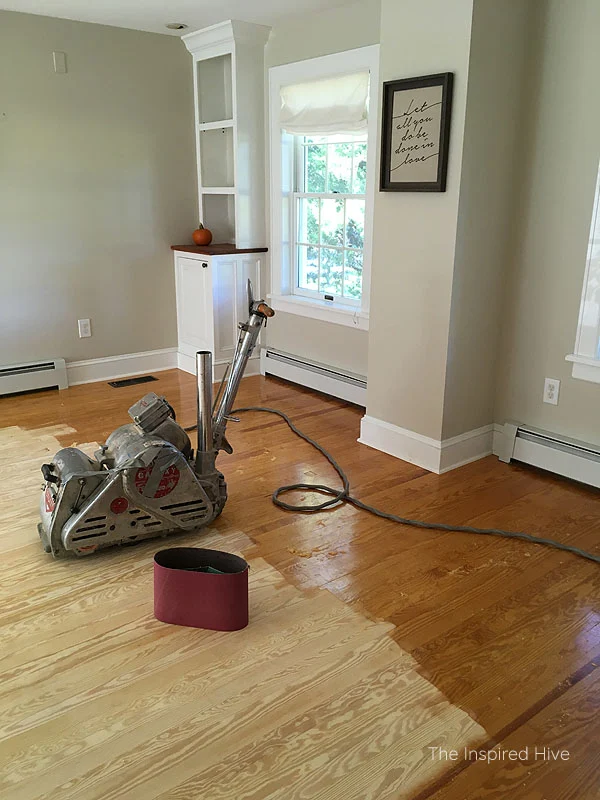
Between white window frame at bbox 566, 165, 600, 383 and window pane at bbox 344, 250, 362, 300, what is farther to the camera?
window pane at bbox 344, 250, 362, 300

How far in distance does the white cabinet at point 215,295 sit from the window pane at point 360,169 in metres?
0.98

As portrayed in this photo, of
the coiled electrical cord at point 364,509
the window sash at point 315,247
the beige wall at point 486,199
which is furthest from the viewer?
the window sash at point 315,247

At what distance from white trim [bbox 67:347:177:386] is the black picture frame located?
8.03 feet

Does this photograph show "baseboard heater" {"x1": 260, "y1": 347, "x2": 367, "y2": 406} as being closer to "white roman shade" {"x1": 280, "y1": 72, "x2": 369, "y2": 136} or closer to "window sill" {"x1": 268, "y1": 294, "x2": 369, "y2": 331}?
"window sill" {"x1": 268, "y1": 294, "x2": 369, "y2": 331}

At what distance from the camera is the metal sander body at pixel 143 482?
2343 mm

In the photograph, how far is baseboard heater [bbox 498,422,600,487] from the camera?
3.04m

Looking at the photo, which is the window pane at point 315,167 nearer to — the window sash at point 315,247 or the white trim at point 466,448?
the window sash at point 315,247

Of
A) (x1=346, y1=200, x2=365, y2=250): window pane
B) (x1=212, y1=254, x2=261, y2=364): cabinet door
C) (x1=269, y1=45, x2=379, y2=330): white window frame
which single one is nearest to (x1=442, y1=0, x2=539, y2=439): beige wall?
(x1=269, y1=45, x2=379, y2=330): white window frame

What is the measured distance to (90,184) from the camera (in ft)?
14.6

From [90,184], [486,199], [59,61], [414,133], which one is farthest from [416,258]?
[59,61]

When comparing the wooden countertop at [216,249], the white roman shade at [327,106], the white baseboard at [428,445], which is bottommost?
the white baseboard at [428,445]

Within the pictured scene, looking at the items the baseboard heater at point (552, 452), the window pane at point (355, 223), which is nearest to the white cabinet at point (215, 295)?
the window pane at point (355, 223)

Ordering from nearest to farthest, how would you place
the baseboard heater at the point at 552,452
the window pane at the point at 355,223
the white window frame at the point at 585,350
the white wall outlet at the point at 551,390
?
the white window frame at the point at 585,350 < the baseboard heater at the point at 552,452 < the white wall outlet at the point at 551,390 < the window pane at the point at 355,223

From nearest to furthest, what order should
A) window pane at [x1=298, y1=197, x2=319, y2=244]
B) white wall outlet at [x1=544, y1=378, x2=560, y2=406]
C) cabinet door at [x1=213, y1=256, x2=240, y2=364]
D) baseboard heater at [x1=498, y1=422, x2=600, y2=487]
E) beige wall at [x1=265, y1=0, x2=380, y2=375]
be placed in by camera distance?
baseboard heater at [x1=498, y1=422, x2=600, y2=487], white wall outlet at [x1=544, y1=378, x2=560, y2=406], beige wall at [x1=265, y1=0, x2=380, y2=375], window pane at [x1=298, y1=197, x2=319, y2=244], cabinet door at [x1=213, y1=256, x2=240, y2=364]
